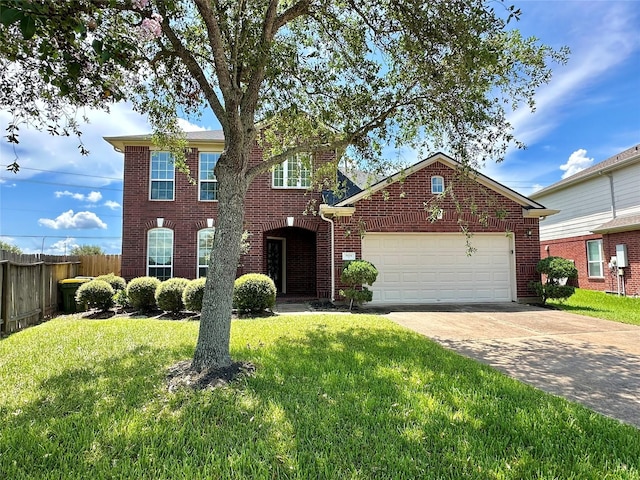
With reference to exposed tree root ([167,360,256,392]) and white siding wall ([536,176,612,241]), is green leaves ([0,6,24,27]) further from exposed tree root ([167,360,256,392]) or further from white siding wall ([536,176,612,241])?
white siding wall ([536,176,612,241])

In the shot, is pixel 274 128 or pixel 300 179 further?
pixel 300 179

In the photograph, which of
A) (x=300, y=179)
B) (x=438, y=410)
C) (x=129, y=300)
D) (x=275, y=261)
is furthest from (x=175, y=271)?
(x=438, y=410)

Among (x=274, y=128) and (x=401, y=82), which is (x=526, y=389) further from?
(x=274, y=128)

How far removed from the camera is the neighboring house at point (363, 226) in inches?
458

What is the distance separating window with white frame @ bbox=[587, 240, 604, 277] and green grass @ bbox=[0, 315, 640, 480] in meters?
15.1

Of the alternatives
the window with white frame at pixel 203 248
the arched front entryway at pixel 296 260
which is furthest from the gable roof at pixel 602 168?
the window with white frame at pixel 203 248

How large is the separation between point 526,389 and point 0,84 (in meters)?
7.88

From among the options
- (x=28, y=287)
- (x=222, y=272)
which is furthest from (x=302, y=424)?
(x=28, y=287)

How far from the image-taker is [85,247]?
24.3m

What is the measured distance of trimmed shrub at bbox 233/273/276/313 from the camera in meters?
9.21

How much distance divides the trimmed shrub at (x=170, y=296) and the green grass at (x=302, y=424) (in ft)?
13.6

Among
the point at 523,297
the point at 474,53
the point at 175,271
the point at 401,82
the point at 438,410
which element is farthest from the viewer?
the point at 175,271

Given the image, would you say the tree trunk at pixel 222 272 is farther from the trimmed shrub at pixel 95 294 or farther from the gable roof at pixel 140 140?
the gable roof at pixel 140 140

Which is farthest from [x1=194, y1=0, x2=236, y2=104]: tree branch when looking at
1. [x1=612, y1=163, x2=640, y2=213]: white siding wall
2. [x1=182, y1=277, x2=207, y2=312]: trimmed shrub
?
[x1=612, y1=163, x2=640, y2=213]: white siding wall
